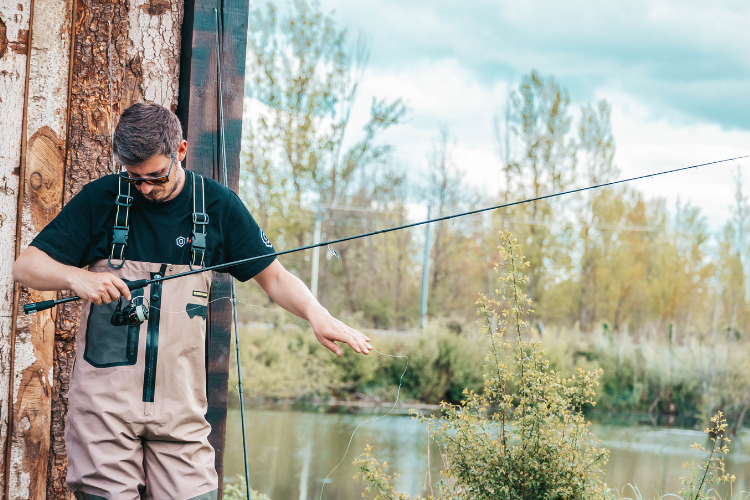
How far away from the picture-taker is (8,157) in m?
2.29

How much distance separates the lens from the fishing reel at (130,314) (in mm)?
1616

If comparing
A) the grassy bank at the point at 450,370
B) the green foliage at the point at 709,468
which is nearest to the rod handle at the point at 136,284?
the green foliage at the point at 709,468

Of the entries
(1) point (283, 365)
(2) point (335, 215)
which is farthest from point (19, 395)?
(2) point (335, 215)

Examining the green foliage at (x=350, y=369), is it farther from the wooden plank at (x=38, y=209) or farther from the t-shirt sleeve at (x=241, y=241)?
the t-shirt sleeve at (x=241, y=241)

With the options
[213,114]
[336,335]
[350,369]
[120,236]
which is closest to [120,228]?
[120,236]

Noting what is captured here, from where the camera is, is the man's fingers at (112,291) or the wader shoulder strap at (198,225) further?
the wader shoulder strap at (198,225)

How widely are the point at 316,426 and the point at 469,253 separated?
10044 mm

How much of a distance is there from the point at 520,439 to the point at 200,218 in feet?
5.18

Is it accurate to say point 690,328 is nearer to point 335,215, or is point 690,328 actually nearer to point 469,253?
point 469,253

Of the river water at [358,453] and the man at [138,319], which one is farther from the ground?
the man at [138,319]

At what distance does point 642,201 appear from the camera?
1639 centimetres

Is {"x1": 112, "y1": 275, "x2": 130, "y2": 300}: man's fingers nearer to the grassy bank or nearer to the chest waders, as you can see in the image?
the chest waders

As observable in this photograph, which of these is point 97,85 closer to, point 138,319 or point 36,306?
point 36,306

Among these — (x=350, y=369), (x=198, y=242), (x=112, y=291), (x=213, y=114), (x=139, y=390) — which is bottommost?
(x=350, y=369)
